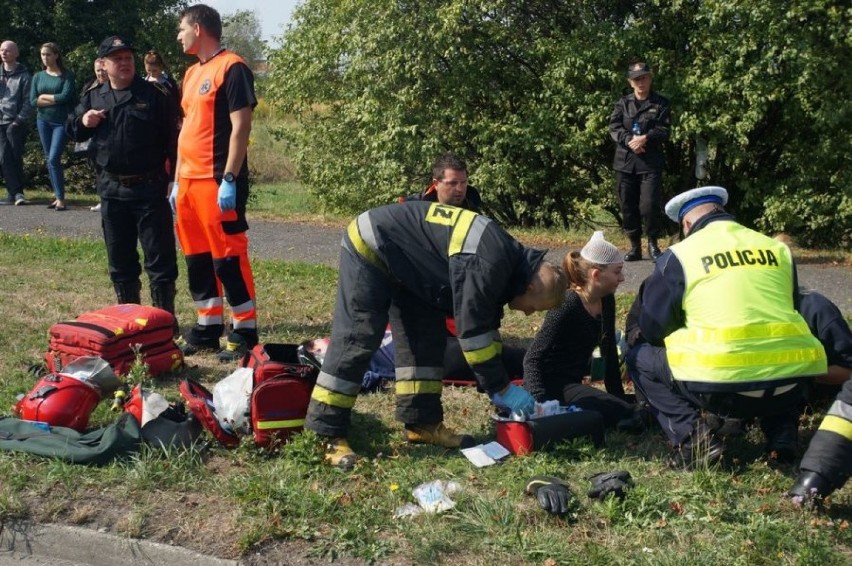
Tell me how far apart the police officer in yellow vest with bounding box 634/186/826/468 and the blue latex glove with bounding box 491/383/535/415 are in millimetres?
684

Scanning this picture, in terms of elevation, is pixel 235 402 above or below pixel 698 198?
below

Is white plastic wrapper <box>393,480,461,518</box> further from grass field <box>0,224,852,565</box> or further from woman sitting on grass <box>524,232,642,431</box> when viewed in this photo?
woman sitting on grass <box>524,232,642,431</box>

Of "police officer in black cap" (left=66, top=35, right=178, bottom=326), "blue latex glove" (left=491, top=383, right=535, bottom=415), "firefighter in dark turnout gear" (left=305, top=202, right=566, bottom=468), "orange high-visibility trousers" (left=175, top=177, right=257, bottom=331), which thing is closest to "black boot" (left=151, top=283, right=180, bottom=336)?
"police officer in black cap" (left=66, top=35, right=178, bottom=326)

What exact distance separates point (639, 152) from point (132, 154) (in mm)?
5501

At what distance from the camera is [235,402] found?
Result: 5457 mm

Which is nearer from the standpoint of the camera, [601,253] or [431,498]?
[431,498]

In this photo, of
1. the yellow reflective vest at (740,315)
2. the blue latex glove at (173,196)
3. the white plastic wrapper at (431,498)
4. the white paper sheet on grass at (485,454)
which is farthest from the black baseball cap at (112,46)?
the yellow reflective vest at (740,315)

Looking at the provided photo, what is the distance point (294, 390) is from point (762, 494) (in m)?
2.36

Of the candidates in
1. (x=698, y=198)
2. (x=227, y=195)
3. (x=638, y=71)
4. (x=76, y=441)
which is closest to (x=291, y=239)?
(x=638, y=71)

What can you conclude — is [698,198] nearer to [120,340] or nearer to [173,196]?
[120,340]

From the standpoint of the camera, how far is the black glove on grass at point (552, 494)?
4461 mm

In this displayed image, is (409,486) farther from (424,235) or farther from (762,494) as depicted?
(762,494)

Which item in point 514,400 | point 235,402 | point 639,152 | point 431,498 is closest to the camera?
point 431,498

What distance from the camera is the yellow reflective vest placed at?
4.60m
